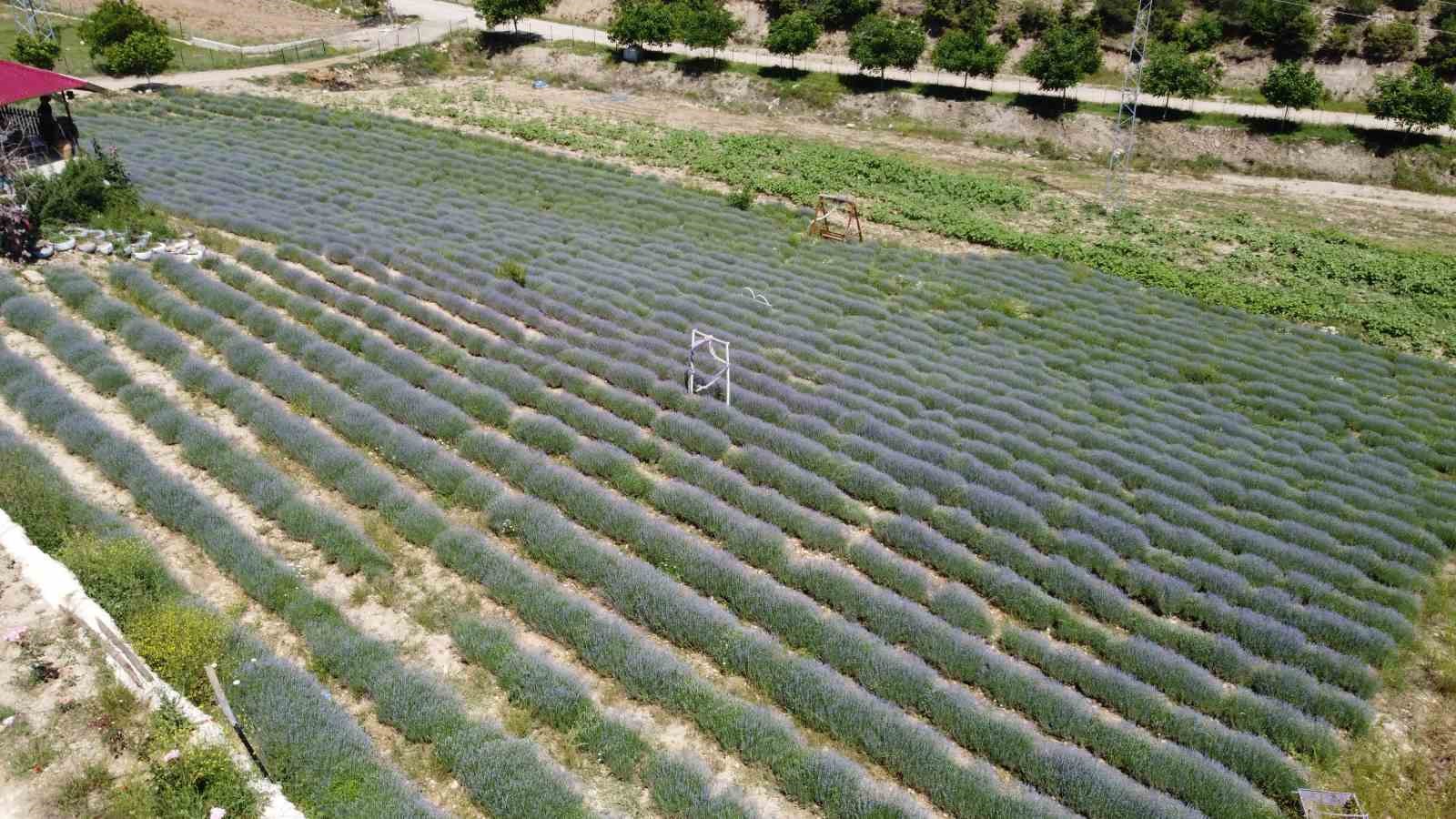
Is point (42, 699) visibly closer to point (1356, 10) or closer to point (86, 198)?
point (86, 198)

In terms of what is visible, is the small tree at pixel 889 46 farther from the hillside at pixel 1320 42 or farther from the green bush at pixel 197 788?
the green bush at pixel 197 788

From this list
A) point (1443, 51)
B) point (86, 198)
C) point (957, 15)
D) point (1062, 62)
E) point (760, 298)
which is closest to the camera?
point (86, 198)

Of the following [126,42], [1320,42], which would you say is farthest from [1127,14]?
[126,42]

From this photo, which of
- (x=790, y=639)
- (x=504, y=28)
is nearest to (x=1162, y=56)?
(x=504, y=28)

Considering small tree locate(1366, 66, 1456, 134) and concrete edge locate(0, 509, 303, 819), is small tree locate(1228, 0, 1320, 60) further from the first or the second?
concrete edge locate(0, 509, 303, 819)

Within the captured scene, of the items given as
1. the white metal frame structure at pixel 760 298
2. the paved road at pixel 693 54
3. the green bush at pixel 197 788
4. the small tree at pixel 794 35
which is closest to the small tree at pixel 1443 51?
the paved road at pixel 693 54

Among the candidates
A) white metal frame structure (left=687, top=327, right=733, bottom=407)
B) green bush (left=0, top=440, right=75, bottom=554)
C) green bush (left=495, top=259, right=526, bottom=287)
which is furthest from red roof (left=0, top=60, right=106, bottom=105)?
white metal frame structure (left=687, top=327, right=733, bottom=407)

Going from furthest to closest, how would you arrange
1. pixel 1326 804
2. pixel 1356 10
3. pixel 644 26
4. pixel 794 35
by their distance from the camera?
pixel 644 26 → pixel 794 35 → pixel 1356 10 → pixel 1326 804
